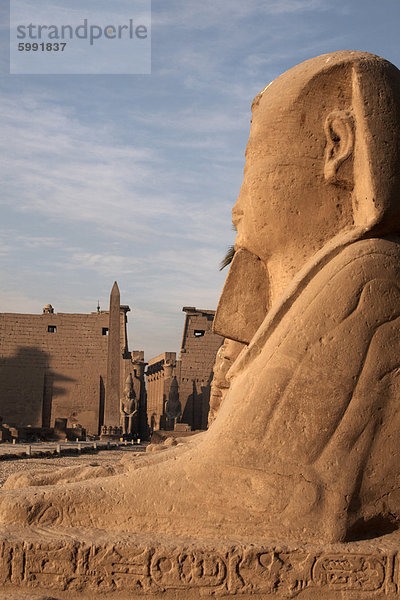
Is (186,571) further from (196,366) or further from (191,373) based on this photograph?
(196,366)

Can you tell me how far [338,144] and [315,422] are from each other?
1.13 meters

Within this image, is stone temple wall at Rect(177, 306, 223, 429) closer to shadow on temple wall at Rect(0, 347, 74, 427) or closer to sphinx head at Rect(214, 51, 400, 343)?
shadow on temple wall at Rect(0, 347, 74, 427)

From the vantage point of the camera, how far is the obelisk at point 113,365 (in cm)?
2808

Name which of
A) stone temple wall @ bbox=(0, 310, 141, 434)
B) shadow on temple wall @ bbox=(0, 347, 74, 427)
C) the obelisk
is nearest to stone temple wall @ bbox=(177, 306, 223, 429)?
the obelisk

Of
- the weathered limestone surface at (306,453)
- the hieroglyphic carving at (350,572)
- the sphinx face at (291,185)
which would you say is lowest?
the hieroglyphic carving at (350,572)

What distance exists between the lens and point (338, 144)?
2768mm

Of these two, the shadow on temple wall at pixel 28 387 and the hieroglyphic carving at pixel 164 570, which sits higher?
the shadow on temple wall at pixel 28 387

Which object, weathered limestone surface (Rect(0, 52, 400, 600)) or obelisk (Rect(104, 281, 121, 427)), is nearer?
weathered limestone surface (Rect(0, 52, 400, 600))

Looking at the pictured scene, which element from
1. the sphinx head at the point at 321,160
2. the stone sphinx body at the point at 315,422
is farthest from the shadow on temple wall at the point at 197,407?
the stone sphinx body at the point at 315,422

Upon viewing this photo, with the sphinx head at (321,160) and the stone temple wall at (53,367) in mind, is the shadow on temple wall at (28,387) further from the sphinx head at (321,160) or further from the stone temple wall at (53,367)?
the sphinx head at (321,160)

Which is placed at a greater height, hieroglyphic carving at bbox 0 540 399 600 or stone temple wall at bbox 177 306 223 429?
stone temple wall at bbox 177 306 223 429

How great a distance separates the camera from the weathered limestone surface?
2.20m

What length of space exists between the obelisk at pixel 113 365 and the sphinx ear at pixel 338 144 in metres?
26.0

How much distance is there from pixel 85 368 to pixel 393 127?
95.0 ft
